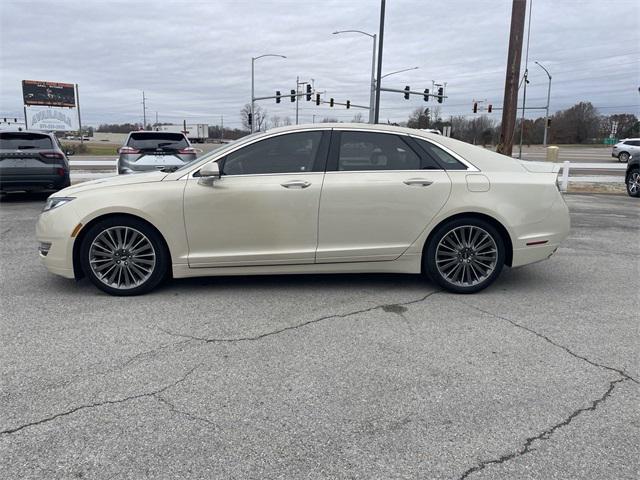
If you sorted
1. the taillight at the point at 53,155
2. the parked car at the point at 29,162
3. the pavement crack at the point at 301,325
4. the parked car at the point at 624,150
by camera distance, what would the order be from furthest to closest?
the parked car at the point at 624,150 < the taillight at the point at 53,155 < the parked car at the point at 29,162 < the pavement crack at the point at 301,325

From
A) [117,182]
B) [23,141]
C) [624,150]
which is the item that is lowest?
[117,182]

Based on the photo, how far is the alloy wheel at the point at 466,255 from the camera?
494 centimetres

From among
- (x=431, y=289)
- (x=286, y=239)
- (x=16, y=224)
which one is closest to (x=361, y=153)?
(x=286, y=239)

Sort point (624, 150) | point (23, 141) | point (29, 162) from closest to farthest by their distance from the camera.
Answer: point (29, 162) → point (23, 141) → point (624, 150)

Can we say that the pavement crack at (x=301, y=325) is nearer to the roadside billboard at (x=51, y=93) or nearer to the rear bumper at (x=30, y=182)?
the rear bumper at (x=30, y=182)

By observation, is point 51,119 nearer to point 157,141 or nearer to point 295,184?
point 157,141

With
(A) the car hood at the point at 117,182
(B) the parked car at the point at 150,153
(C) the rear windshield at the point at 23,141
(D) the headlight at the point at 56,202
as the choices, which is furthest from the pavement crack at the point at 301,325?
(C) the rear windshield at the point at 23,141

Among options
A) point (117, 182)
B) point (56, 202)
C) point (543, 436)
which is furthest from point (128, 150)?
point (543, 436)

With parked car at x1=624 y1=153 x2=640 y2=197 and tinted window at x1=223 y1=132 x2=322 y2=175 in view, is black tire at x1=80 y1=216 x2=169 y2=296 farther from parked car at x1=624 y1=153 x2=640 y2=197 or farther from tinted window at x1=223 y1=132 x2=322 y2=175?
parked car at x1=624 y1=153 x2=640 y2=197

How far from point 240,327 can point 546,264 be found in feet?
13.4

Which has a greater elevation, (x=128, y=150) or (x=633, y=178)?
(x=128, y=150)

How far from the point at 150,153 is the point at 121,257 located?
7.04m

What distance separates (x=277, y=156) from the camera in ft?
16.0

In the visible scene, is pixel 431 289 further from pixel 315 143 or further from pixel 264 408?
pixel 264 408
